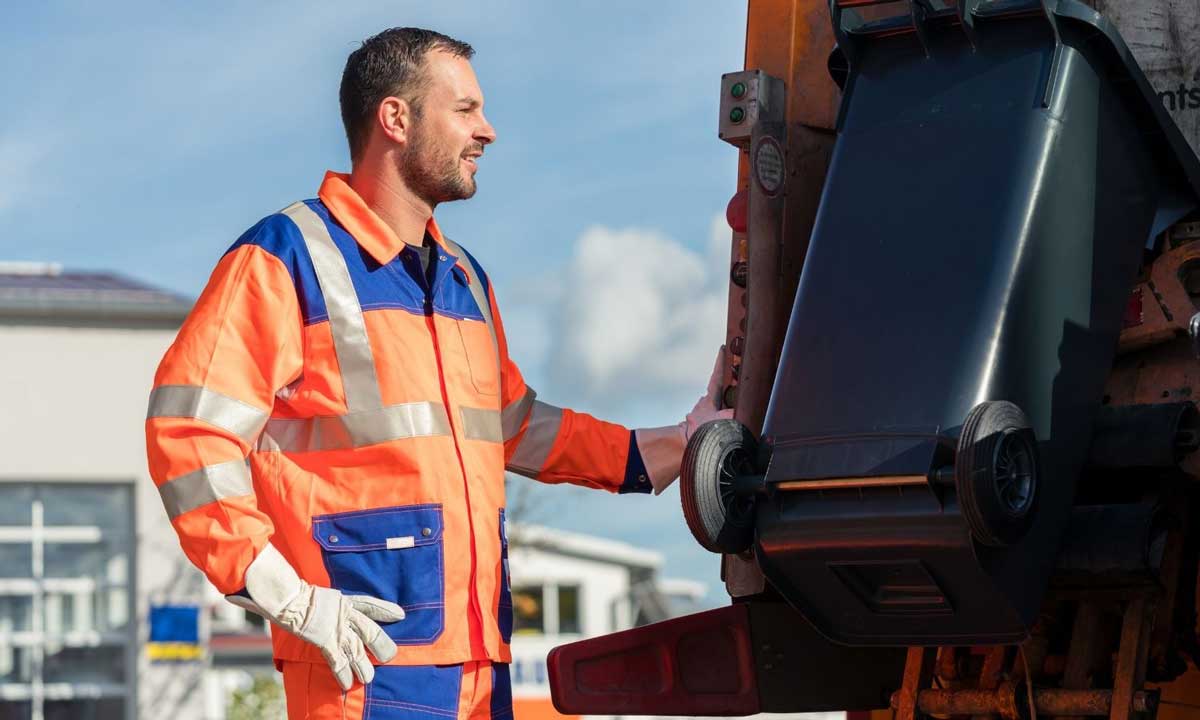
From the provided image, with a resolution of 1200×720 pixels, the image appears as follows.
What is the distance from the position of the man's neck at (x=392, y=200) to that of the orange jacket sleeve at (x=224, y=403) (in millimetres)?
276

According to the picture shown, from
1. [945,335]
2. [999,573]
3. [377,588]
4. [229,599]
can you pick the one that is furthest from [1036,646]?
[229,599]

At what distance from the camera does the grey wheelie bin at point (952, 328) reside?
10.4 ft

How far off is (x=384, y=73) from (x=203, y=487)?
891mm

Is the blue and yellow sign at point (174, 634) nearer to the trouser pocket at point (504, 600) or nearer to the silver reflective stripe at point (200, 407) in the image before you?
the trouser pocket at point (504, 600)

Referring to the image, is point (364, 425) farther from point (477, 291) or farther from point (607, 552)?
point (607, 552)

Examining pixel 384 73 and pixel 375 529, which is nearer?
pixel 375 529

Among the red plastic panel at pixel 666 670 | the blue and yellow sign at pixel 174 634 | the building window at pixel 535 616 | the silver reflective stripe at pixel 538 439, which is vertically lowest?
the red plastic panel at pixel 666 670

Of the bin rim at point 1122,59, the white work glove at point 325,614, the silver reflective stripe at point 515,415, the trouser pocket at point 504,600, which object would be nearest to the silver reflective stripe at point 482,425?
the trouser pocket at point 504,600

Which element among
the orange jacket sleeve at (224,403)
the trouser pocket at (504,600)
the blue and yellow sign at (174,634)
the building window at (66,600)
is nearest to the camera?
the orange jacket sleeve at (224,403)

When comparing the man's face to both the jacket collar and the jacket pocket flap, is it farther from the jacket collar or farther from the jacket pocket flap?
the jacket pocket flap

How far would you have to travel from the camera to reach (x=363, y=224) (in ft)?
11.6

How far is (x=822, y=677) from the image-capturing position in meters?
3.96

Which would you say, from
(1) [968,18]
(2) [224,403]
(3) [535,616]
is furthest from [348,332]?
(3) [535,616]

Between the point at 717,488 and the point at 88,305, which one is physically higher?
the point at 88,305
